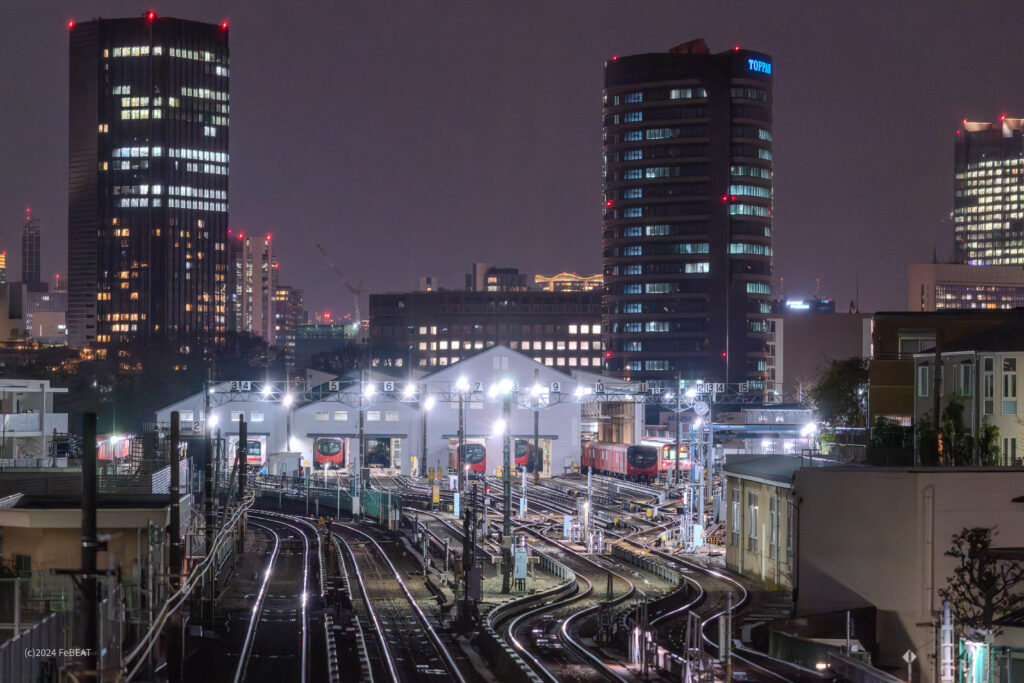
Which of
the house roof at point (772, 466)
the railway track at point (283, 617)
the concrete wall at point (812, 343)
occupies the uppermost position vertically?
the concrete wall at point (812, 343)

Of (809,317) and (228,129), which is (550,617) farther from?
(228,129)

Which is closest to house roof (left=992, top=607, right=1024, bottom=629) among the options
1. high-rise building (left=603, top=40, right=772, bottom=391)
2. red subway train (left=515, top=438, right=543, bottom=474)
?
red subway train (left=515, top=438, right=543, bottom=474)

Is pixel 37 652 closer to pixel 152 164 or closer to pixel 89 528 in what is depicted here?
pixel 89 528

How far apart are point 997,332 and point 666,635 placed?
1598 centimetres

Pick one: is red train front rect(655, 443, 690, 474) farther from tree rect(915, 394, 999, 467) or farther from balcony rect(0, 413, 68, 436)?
balcony rect(0, 413, 68, 436)

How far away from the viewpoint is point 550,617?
27891 millimetres

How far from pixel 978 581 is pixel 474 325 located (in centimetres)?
13893

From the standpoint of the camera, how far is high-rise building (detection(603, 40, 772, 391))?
11756 cm

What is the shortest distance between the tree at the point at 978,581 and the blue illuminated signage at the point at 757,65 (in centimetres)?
9774

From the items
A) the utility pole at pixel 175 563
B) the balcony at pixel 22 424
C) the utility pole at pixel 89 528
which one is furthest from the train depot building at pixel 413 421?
the utility pole at pixel 89 528

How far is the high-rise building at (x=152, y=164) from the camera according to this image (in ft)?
539

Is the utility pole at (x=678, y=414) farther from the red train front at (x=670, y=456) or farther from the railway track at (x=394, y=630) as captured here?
the railway track at (x=394, y=630)

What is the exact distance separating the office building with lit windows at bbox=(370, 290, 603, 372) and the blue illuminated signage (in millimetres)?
49550

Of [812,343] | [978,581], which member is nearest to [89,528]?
[978,581]
